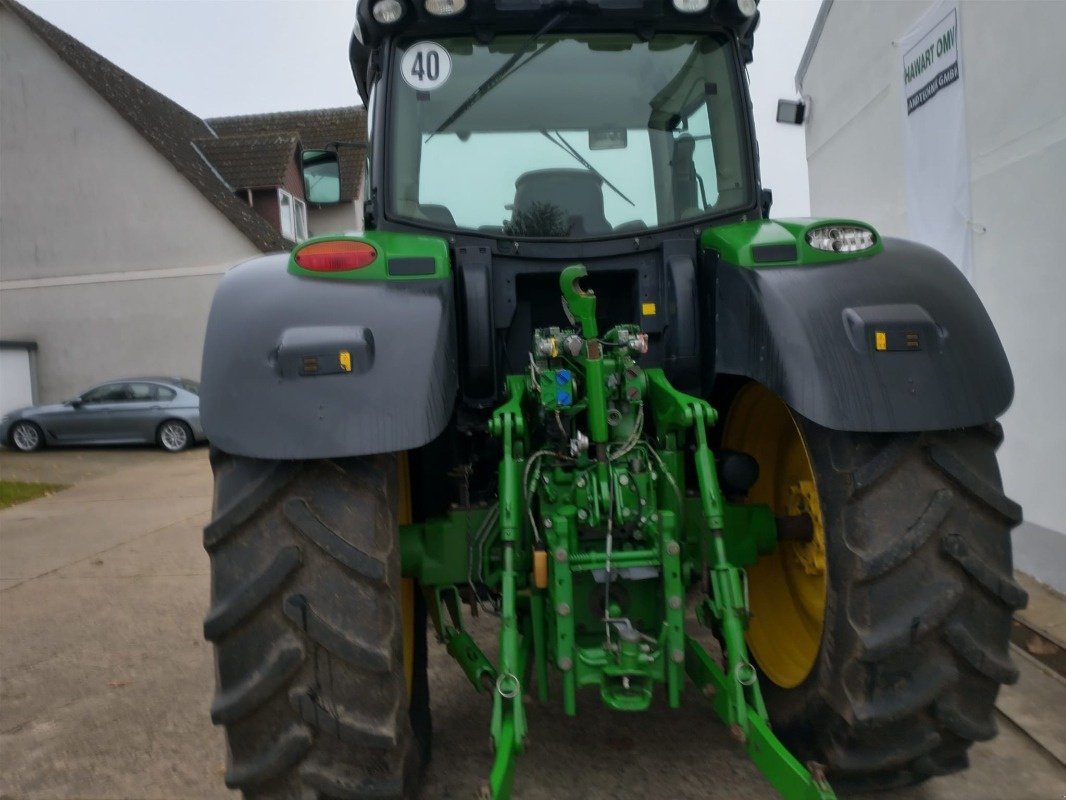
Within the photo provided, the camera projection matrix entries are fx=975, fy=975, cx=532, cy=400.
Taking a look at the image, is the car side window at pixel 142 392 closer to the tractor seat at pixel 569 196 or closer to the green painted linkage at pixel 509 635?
the tractor seat at pixel 569 196

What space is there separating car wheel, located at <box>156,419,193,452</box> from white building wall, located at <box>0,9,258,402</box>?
4.75 meters

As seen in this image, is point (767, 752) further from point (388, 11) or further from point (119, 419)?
point (119, 419)

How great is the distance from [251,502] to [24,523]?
827 cm

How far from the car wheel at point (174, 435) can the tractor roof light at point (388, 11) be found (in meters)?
14.6

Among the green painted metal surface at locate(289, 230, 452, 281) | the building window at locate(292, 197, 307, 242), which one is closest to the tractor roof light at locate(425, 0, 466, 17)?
the green painted metal surface at locate(289, 230, 452, 281)

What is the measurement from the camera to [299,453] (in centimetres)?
233

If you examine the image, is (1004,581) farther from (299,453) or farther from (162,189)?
(162,189)

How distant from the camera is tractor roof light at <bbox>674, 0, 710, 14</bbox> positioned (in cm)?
322

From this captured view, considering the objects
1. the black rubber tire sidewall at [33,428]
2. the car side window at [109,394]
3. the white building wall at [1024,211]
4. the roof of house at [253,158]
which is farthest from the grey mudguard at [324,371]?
the roof of house at [253,158]

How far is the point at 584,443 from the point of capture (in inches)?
105

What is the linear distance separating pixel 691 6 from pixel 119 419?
15795 mm

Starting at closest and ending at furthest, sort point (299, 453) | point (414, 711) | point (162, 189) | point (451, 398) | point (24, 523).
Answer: point (299, 453)
point (451, 398)
point (414, 711)
point (24, 523)
point (162, 189)

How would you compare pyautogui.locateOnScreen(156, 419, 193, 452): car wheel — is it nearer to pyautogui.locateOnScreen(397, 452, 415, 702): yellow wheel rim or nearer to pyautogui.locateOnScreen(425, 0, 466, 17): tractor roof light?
pyautogui.locateOnScreen(397, 452, 415, 702): yellow wheel rim

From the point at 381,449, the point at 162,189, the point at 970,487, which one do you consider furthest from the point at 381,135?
the point at 162,189
